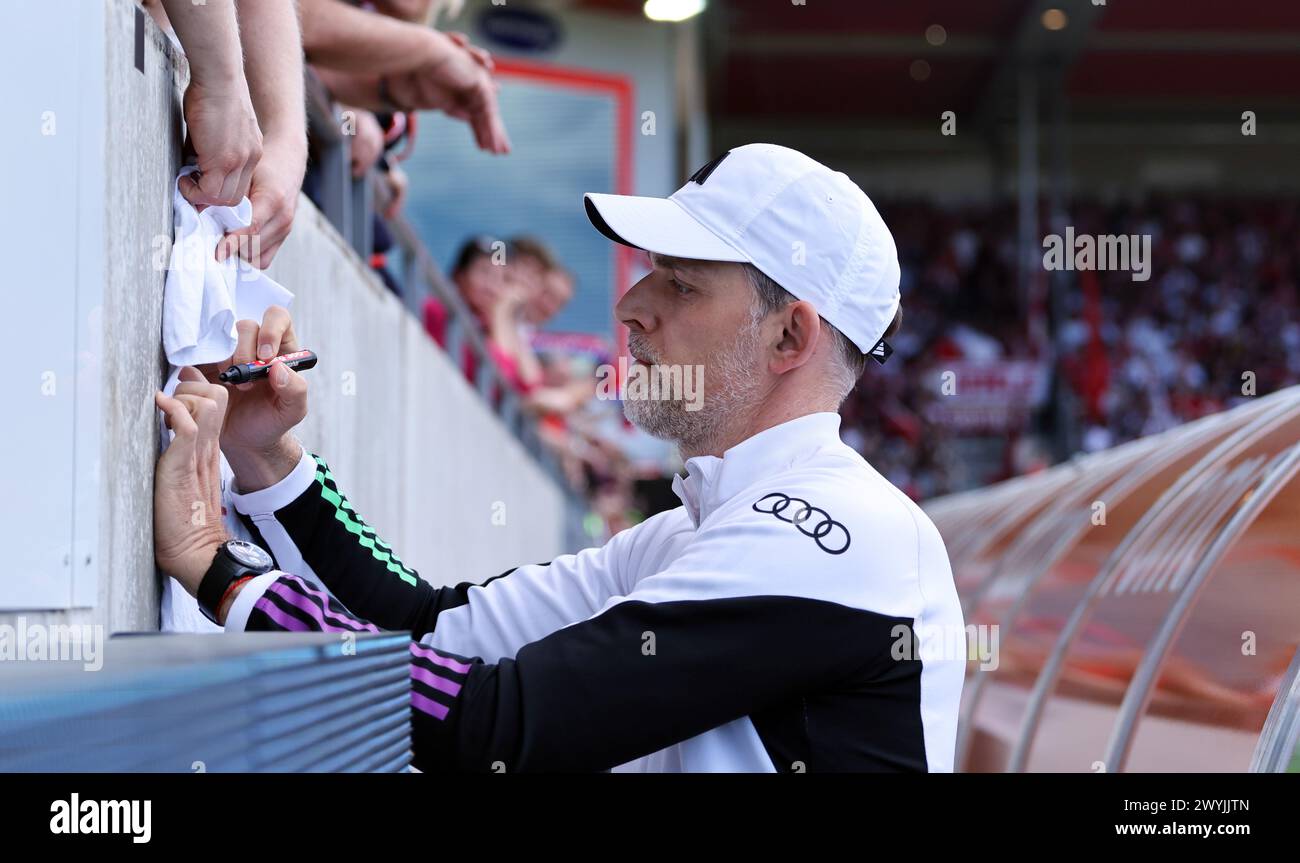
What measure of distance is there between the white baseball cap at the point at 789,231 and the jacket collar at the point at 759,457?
139mm

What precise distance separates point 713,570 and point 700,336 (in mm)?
445

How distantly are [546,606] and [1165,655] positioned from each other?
1.45 m

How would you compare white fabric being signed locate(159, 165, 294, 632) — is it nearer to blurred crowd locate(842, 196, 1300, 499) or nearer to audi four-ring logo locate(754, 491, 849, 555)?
audi four-ring logo locate(754, 491, 849, 555)

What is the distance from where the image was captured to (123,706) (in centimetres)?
105

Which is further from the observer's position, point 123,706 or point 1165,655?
point 1165,655

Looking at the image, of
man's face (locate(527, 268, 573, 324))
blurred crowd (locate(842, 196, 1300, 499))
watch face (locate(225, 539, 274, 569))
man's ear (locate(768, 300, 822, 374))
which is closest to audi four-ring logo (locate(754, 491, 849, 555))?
man's ear (locate(768, 300, 822, 374))

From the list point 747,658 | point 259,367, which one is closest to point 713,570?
point 747,658

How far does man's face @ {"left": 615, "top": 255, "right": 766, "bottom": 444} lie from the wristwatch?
1.81 ft

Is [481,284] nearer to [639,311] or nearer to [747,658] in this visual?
[639,311]

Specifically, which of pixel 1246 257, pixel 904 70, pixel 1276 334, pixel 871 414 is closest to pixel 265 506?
pixel 871 414

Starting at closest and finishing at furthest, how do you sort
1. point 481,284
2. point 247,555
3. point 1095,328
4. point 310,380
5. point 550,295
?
point 247,555 < point 310,380 < point 481,284 < point 550,295 < point 1095,328

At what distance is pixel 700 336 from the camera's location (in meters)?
1.98

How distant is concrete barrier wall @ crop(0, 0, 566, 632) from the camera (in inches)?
62.9

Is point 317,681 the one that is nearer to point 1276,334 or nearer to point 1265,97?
point 1276,334
